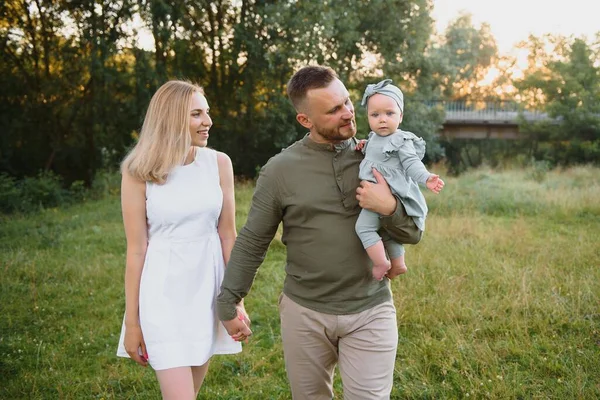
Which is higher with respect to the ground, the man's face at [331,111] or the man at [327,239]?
the man's face at [331,111]

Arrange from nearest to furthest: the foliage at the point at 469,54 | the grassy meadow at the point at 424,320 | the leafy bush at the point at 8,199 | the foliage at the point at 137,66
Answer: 1. the grassy meadow at the point at 424,320
2. the leafy bush at the point at 8,199
3. the foliage at the point at 137,66
4. the foliage at the point at 469,54

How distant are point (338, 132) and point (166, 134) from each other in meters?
0.93

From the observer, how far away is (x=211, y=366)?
4816 millimetres

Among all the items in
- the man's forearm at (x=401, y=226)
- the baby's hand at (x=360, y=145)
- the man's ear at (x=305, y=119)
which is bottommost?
the man's forearm at (x=401, y=226)

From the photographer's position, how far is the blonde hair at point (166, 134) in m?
2.86

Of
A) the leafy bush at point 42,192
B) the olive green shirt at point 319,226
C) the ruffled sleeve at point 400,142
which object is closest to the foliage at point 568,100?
the leafy bush at point 42,192

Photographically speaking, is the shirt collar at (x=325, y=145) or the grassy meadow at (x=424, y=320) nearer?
the shirt collar at (x=325, y=145)

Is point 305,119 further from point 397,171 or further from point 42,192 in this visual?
point 42,192

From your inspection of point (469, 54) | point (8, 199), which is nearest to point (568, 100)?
point (8, 199)

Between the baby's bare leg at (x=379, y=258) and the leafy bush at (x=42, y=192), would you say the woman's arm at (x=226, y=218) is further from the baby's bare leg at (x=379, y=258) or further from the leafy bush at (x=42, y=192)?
the leafy bush at (x=42, y=192)


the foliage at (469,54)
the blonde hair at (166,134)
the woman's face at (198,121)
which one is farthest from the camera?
the foliage at (469,54)

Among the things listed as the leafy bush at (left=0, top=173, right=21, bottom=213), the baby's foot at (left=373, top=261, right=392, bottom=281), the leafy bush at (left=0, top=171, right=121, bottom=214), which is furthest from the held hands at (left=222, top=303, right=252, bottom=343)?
the leafy bush at (left=0, top=173, right=21, bottom=213)

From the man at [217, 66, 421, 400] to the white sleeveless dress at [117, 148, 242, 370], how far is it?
226 mm

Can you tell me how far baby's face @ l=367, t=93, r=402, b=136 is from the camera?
2.78 meters
